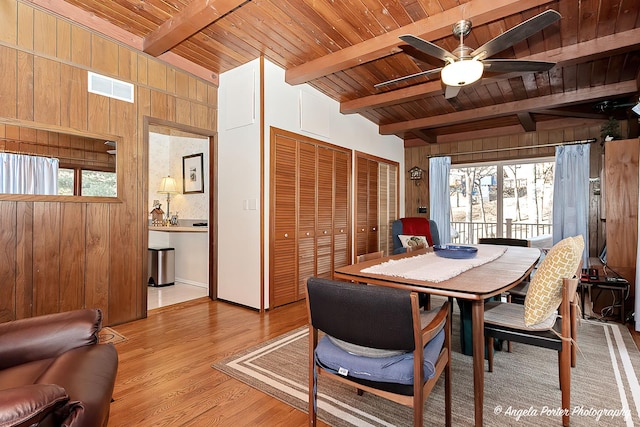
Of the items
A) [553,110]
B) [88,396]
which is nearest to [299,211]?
[88,396]

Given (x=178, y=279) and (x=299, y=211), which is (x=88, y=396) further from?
(x=178, y=279)

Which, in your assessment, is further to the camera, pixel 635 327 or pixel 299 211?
pixel 299 211

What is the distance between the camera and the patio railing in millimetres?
5383

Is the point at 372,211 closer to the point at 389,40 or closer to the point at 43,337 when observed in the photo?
the point at 389,40

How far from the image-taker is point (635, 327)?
2.86m

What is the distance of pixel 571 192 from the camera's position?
15.1ft

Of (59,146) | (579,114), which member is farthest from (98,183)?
(579,114)

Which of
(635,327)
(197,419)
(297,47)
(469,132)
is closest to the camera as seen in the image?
(197,419)

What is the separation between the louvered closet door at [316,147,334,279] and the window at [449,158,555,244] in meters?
2.85

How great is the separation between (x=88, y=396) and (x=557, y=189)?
225 inches

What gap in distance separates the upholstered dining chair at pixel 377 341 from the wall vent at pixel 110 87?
9.16 feet

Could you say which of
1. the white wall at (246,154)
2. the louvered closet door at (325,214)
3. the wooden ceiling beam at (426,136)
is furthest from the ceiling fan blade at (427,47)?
the wooden ceiling beam at (426,136)

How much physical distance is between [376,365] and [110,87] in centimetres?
322

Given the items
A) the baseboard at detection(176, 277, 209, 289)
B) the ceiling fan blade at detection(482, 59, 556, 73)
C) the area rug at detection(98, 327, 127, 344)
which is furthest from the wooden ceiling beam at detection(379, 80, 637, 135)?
the area rug at detection(98, 327, 127, 344)
